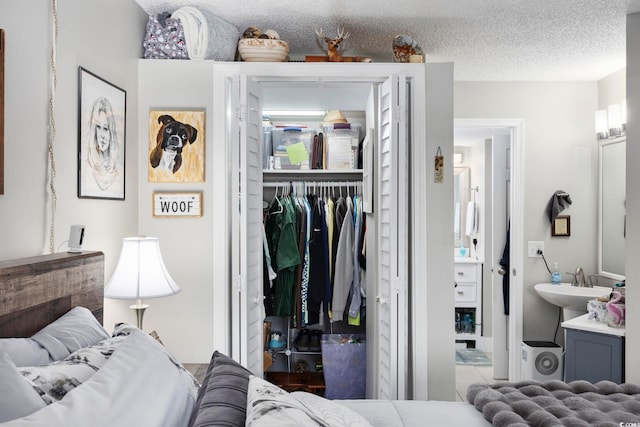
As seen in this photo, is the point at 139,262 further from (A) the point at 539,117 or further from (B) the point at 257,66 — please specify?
(A) the point at 539,117

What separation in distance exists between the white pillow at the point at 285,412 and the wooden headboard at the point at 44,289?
0.76m

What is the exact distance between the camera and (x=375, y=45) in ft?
11.1

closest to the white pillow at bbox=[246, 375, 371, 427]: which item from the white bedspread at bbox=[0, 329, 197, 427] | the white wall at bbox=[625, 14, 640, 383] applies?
the white bedspread at bbox=[0, 329, 197, 427]

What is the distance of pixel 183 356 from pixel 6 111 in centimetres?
166

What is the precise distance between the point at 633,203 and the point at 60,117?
3098mm

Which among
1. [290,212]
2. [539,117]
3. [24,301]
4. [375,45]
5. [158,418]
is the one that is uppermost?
[375,45]

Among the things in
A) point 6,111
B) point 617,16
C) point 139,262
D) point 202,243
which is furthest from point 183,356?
point 617,16

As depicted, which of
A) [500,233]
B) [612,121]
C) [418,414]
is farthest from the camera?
[500,233]

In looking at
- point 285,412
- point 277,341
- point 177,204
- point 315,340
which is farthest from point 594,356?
point 285,412

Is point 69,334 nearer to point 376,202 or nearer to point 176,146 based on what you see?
point 176,146

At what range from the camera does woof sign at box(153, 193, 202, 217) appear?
9.08 feet

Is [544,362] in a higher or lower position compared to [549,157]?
lower

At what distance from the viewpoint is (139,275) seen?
212 centimetres

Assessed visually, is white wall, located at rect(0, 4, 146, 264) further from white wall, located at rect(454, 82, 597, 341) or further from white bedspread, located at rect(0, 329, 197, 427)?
white wall, located at rect(454, 82, 597, 341)
